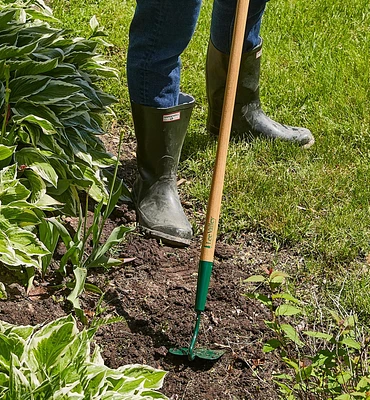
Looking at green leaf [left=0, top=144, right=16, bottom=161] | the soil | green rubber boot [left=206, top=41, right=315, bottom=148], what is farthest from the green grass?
green leaf [left=0, top=144, right=16, bottom=161]

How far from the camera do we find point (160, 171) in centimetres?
332

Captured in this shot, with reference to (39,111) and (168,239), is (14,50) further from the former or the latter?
(168,239)

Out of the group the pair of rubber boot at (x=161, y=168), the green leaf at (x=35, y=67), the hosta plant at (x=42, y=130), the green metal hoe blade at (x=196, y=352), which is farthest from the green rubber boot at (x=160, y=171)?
the green metal hoe blade at (x=196, y=352)

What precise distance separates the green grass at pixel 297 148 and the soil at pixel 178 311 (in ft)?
0.59

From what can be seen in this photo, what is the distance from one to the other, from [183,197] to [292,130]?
768 mm

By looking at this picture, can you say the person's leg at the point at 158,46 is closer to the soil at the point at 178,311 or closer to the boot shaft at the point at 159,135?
the boot shaft at the point at 159,135

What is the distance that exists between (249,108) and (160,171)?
81cm

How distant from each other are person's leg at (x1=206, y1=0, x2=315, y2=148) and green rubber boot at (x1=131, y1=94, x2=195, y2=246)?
0.44m

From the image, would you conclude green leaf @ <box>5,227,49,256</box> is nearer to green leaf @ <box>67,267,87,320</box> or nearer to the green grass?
green leaf @ <box>67,267,87,320</box>

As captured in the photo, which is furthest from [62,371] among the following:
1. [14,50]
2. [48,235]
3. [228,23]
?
[228,23]

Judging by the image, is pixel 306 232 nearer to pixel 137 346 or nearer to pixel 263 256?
pixel 263 256

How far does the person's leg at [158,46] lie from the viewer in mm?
2887

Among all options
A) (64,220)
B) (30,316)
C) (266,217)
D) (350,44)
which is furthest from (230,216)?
(350,44)

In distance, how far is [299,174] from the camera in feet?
11.8
